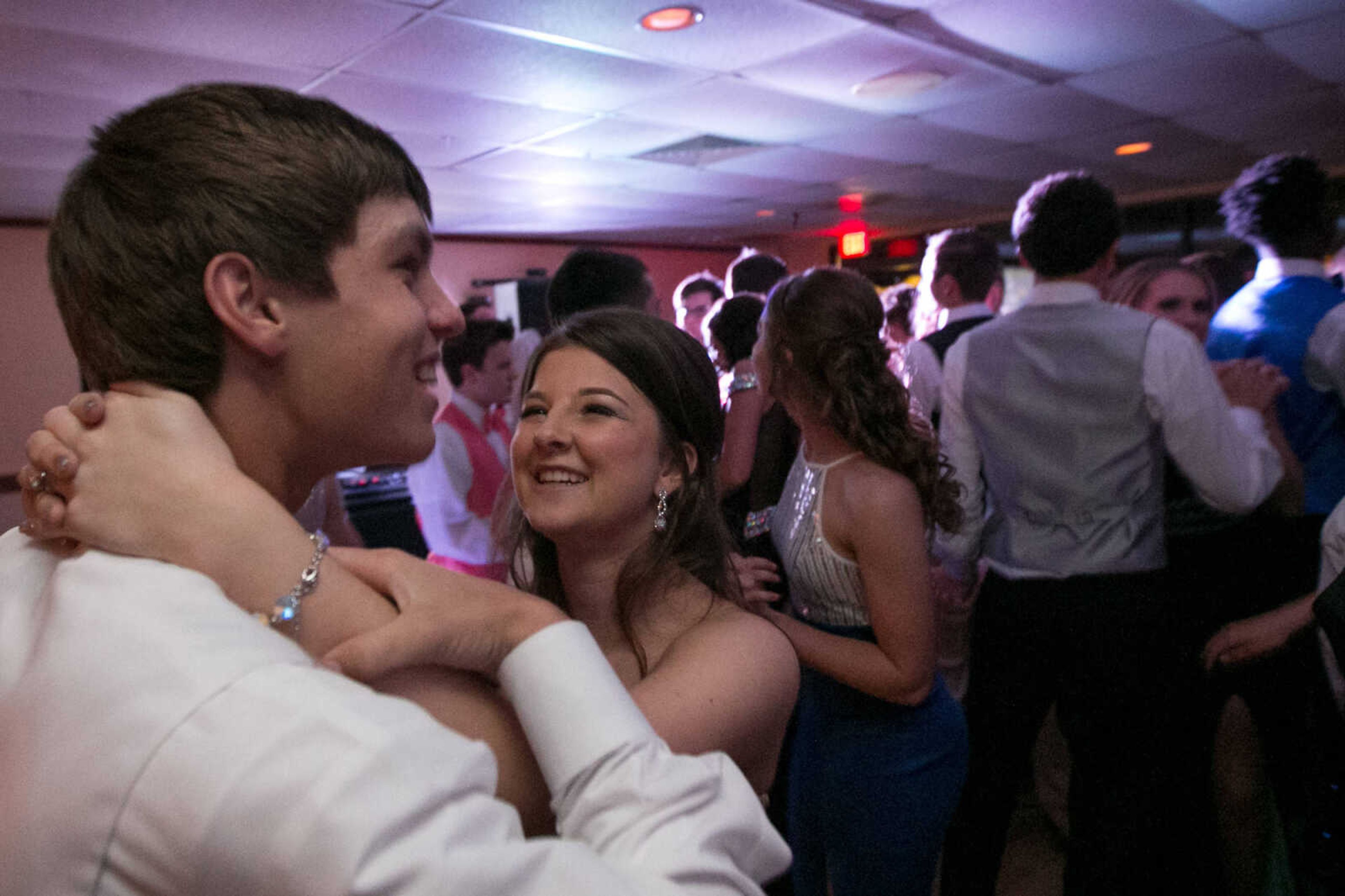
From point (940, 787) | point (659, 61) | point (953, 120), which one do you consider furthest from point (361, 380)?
point (953, 120)

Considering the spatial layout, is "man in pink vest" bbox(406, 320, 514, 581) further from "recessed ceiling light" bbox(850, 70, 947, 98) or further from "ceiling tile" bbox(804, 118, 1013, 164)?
"ceiling tile" bbox(804, 118, 1013, 164)

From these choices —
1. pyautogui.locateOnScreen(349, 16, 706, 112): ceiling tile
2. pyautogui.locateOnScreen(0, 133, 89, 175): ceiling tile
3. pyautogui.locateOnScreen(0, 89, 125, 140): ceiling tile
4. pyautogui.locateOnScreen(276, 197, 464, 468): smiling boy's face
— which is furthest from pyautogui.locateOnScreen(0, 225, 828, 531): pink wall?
pyautogui.locateOnScreen(276, 197, 464, 468): smiling boy's face

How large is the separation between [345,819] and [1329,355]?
2427mm

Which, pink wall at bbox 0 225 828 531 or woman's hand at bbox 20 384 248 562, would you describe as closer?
woman's hand at bbox 20 384 248 562

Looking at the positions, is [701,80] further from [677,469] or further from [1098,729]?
[1098,729]

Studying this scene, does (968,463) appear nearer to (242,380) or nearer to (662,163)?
(242,380)

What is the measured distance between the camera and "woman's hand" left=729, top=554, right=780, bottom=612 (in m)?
1.44

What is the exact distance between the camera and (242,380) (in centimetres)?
74

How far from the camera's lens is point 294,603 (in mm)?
631

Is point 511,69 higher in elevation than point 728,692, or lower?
higher

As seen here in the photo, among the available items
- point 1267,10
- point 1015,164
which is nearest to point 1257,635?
point 1267,10

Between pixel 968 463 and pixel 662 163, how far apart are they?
425 cm

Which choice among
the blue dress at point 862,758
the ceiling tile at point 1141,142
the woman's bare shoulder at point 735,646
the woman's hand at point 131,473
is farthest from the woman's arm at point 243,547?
the ceiling tile at point 1141,142

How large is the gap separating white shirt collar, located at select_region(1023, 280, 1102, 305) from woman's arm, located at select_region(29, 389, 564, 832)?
1.77 metres
